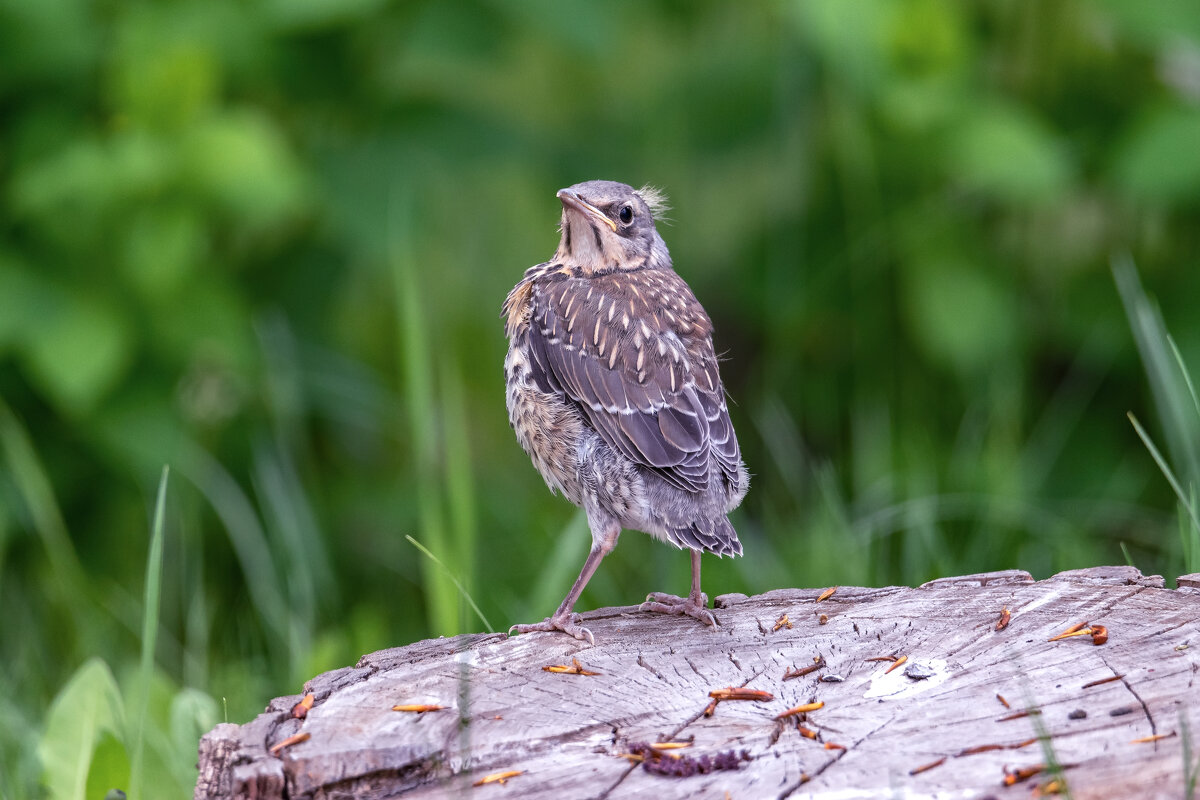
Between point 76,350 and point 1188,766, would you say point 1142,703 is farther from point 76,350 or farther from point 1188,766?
point 76,350

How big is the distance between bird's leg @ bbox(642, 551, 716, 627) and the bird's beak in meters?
0.94

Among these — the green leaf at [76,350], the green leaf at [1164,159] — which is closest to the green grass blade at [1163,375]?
the green leaf at [1164,159]

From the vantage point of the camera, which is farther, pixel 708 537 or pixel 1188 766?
pixel 708 537

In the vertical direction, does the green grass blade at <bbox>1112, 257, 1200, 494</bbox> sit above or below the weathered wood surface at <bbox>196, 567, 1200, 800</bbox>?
above

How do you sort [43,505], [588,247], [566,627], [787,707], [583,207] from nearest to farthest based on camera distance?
[787,707], [566,627], [583,207], [588,247], [43,505]

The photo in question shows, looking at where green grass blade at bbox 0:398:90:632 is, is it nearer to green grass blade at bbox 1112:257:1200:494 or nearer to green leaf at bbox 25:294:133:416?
green leaf at bbox 25:294:133:416

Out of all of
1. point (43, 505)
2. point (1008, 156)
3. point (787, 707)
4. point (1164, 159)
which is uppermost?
point (1008, 156)

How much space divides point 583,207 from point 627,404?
0.64 metres

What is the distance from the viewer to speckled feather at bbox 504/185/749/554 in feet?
9.80

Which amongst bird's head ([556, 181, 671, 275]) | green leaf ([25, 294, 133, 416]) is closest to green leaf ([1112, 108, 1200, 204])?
bird's head ([556, 181, 671, 275])

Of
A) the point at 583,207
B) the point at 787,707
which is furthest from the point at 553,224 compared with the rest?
the point at 787,707

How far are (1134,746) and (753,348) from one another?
457cm

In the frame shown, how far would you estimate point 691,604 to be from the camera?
9.66 feet

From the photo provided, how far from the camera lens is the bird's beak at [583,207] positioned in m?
3.42
